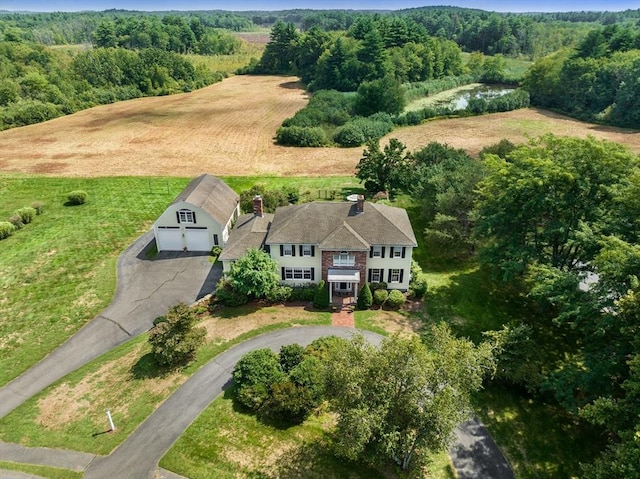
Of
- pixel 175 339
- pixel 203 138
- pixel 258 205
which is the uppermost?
pixel 258 205

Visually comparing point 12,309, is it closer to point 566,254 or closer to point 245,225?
point 245,225

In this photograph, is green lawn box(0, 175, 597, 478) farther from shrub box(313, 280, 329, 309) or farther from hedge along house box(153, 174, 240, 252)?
hedge along house box(153, 174, 240, 252)

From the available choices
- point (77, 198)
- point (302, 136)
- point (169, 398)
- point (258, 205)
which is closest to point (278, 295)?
point (258, 205)

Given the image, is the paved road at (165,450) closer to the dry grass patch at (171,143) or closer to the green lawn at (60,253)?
the green lawn at (60,253)

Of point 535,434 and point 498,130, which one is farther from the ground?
point 498,130

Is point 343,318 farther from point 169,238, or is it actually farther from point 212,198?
point 169,238

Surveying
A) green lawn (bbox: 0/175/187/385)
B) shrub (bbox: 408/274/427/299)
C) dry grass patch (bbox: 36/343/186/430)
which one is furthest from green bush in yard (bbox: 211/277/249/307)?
shrub (bbox: 408/274/427/299)
